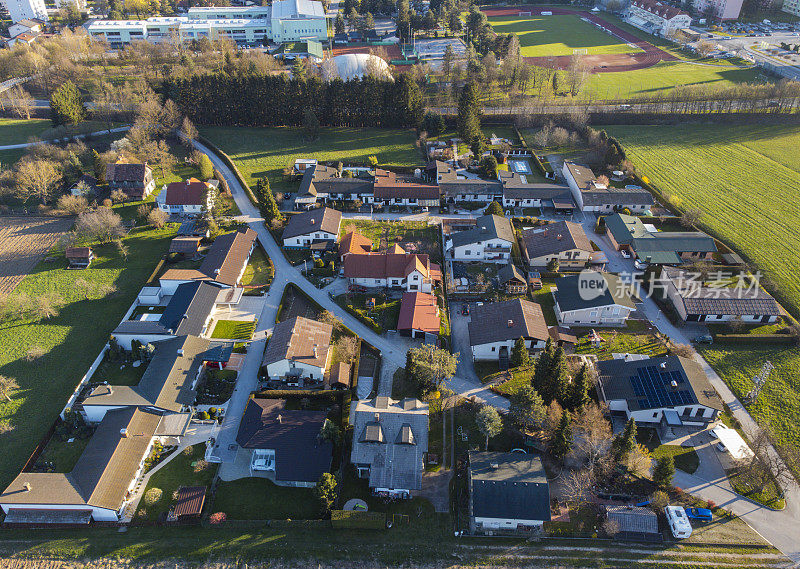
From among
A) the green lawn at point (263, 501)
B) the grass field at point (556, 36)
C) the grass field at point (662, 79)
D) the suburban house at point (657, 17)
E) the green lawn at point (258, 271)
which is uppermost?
the suburban house at point (657, 17)

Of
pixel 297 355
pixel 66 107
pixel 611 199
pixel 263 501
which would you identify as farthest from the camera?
pixel 66 107

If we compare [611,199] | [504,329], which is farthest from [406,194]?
[504,329]

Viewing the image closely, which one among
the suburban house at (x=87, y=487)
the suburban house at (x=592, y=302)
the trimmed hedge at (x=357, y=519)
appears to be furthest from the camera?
the suburban house at (x=592, y=302)

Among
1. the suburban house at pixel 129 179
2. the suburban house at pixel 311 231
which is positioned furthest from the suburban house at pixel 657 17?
the suburban house at pixel 129 179

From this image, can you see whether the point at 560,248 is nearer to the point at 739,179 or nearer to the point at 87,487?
the point at 739,179

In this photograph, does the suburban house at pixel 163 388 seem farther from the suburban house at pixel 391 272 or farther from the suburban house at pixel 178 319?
the suburban house at pixel 391 272
